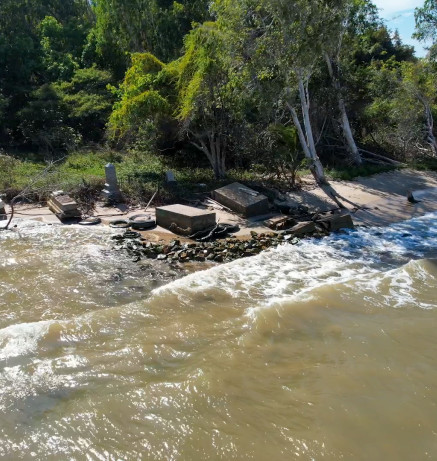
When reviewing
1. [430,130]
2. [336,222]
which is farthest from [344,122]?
[336,222]

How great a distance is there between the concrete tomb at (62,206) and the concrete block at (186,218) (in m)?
2.42

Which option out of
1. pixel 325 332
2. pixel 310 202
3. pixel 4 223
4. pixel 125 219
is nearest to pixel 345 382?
pixel 325 332

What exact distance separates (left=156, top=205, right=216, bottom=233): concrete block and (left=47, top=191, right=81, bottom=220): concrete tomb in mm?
2422

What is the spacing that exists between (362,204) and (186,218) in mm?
6046

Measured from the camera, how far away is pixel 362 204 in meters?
13.3

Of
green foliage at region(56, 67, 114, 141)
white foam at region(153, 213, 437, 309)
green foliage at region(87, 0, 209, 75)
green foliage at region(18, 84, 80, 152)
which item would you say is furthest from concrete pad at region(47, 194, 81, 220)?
green foliage at region(87, 0, 209, 75)

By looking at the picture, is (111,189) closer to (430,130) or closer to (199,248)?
(199,248)

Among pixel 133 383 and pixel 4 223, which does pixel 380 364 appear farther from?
pixel 4 223

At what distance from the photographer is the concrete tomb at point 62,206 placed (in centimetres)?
1160

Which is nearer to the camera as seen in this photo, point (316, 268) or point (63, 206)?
point (316, 268)

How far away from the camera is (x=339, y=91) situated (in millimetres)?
17469

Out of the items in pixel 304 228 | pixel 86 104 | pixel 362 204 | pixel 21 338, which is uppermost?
pixel 86 104

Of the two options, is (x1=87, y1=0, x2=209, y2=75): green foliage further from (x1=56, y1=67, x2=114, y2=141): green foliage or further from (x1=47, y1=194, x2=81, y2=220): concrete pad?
(x1=47, y1=194, x2=81, y2=220): concrete pad

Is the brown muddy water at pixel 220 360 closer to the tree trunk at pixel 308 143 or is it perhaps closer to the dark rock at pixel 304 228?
the dark rock at pixel 304 228
